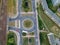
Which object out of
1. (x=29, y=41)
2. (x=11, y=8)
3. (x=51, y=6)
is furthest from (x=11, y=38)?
(x=51, y=6)

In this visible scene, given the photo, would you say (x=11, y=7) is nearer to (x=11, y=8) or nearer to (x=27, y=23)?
(x=11, y=8)

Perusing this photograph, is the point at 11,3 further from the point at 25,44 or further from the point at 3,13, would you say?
the point at 25,44

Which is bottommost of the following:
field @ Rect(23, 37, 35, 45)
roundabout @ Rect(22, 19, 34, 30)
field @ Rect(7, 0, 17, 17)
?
field @ Rect(23, 37, 35, 45)

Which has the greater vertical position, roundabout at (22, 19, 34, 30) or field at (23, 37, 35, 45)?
roundabout at (22, 19, 34, 30)

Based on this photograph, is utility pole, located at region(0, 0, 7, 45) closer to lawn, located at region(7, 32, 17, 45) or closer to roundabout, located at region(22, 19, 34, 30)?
lawn, located at region(7, 32, 17, 45)

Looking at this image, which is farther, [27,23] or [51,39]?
[27,23]

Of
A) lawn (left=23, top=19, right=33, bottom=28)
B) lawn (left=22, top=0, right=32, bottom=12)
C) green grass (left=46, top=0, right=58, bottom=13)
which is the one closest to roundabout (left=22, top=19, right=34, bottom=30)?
lawn (left=23, top=19, right=33, bottom=28)

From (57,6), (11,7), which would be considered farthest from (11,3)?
(57,6)

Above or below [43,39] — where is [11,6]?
above
